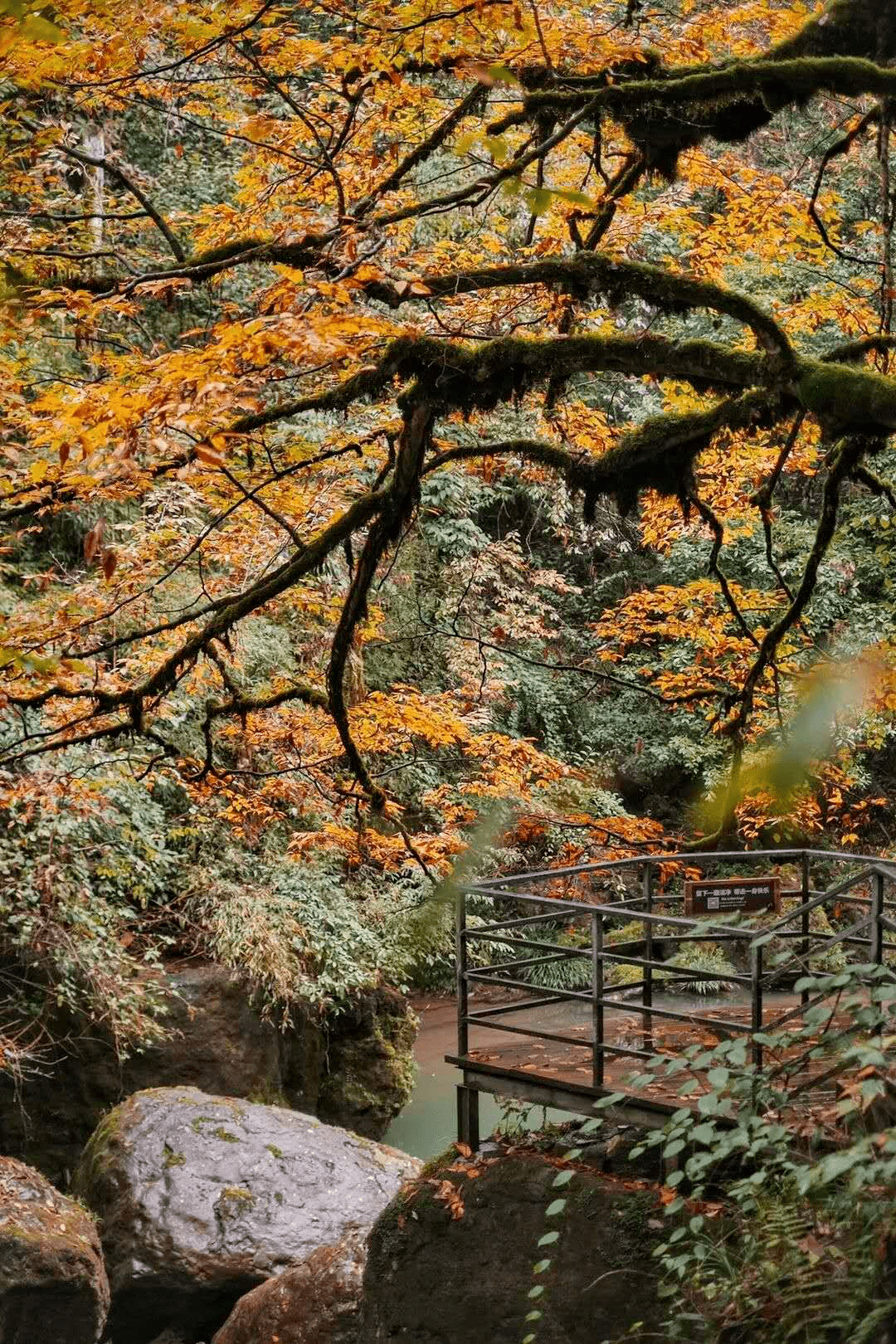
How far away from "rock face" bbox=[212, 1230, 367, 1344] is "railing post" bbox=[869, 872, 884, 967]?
391 centimetres

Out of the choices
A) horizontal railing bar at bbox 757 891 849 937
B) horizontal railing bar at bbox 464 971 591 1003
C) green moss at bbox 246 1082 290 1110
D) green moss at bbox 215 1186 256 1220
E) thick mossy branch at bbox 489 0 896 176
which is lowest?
green moss at bbox 215 1186 256 1220

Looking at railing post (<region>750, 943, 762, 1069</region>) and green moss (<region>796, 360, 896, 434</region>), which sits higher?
green moss (<region>796, 360, 896, 434</region>)

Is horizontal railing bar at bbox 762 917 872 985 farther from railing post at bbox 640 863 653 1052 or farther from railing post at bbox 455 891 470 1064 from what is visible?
railing post at bbox 455 891 470 1064

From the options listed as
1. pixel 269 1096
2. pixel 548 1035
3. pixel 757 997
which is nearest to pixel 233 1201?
pixel 269 1096

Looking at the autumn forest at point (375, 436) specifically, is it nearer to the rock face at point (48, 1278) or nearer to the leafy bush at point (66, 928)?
the leafy bush at point (66, 928)

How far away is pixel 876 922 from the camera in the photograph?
5250 mm

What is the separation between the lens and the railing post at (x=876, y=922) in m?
5.26

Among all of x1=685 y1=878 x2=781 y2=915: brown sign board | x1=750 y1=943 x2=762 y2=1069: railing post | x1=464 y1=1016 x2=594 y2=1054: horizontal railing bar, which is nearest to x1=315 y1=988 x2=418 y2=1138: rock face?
x1=464 y1=1016 x2=594 y2=1054: horizontal railing bar

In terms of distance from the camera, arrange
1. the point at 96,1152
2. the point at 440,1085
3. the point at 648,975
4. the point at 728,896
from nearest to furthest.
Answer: the point at 728,896 < the point at 648,975 < the point at 96,1152 < the point at 440,1085

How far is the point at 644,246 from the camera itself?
18453 mm

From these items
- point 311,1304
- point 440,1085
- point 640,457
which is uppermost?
point 640,457

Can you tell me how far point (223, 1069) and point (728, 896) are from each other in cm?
648

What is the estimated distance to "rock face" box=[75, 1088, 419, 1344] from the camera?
8.91m

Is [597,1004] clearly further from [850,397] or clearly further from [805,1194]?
[850,397]
